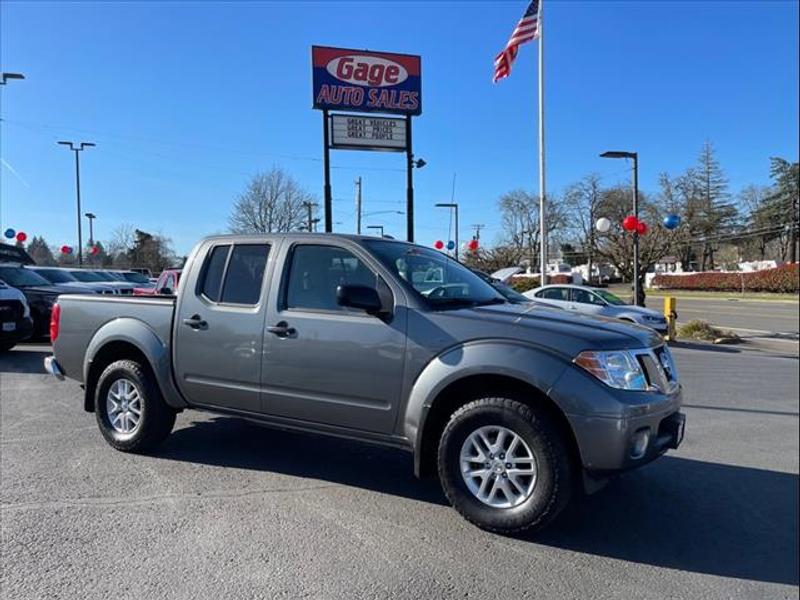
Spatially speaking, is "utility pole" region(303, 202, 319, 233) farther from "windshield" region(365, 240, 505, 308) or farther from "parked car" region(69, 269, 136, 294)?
"windshield" region(365, 240, 505, 308)

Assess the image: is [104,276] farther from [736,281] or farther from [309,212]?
[736,281]

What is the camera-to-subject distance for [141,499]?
4293 mm

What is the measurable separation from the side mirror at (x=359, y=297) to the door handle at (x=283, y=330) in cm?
62

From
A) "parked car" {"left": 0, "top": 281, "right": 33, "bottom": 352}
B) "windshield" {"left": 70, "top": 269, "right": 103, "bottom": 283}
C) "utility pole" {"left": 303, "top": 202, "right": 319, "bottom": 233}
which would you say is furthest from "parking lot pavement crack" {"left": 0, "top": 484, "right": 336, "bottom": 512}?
"utility pole" {"left": 303, "top": 202, "right": 319, "bottom": 233}

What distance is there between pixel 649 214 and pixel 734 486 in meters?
67.1

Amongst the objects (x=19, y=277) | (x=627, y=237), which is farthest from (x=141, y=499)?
(x=627, y=237)

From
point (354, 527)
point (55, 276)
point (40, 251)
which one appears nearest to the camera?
point (354, 527)

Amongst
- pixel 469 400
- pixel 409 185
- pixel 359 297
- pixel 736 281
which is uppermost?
pixel 409 185

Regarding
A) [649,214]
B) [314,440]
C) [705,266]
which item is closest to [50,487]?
[314,440]

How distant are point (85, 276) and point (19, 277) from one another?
617 cm

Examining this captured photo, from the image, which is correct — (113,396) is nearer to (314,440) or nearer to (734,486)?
(314,440)

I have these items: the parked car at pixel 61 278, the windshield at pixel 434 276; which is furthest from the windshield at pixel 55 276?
the windshield at pixel 434 276

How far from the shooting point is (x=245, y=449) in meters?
5.58

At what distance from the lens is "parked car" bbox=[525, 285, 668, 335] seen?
15.4m
